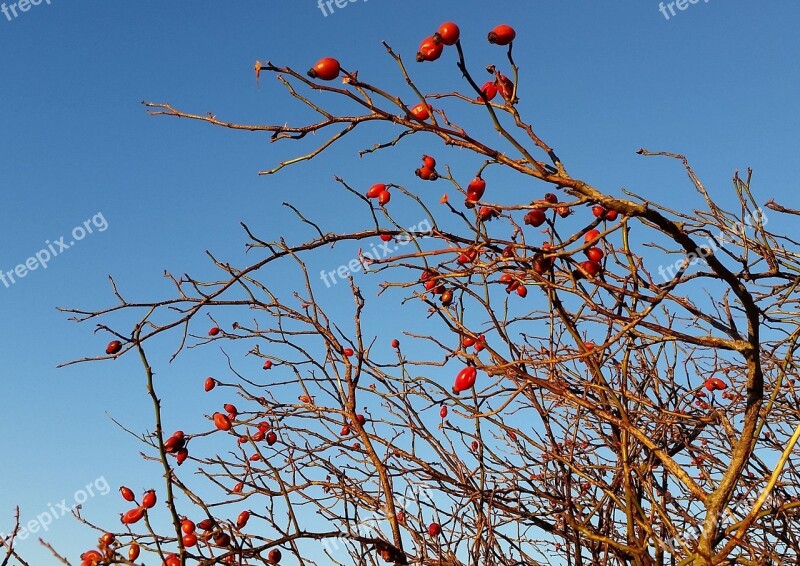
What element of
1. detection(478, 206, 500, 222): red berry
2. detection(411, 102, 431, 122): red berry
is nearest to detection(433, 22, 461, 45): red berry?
detection(411, 102, 431, 122): red berry

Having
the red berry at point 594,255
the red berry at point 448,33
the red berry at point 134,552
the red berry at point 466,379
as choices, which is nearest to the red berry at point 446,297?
the red berry at point 466,379

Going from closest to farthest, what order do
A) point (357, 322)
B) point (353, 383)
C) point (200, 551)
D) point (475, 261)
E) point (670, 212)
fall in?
point (475, 261) < point (200, 551) < point (353, 383) < point (357, 322) < point (670, 212)

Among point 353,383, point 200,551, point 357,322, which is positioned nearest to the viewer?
point 200,551

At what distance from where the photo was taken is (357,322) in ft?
8.85

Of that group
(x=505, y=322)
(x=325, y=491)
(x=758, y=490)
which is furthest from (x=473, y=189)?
(x=758, y=490)

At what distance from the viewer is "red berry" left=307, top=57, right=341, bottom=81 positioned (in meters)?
1.63

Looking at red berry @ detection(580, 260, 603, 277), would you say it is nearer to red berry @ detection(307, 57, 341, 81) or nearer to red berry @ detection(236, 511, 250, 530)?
red berry @ detection(307, 57, 341, 81)

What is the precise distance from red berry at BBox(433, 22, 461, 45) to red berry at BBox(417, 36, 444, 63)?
16mm

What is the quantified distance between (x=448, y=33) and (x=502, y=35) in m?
0.23

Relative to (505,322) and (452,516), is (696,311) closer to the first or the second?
(505,322)

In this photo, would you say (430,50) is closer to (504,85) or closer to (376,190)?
(504,85)

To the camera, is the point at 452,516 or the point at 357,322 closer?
the point at 357,322

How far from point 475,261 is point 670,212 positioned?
4.59 feet

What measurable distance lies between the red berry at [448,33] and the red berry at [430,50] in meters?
0.02
